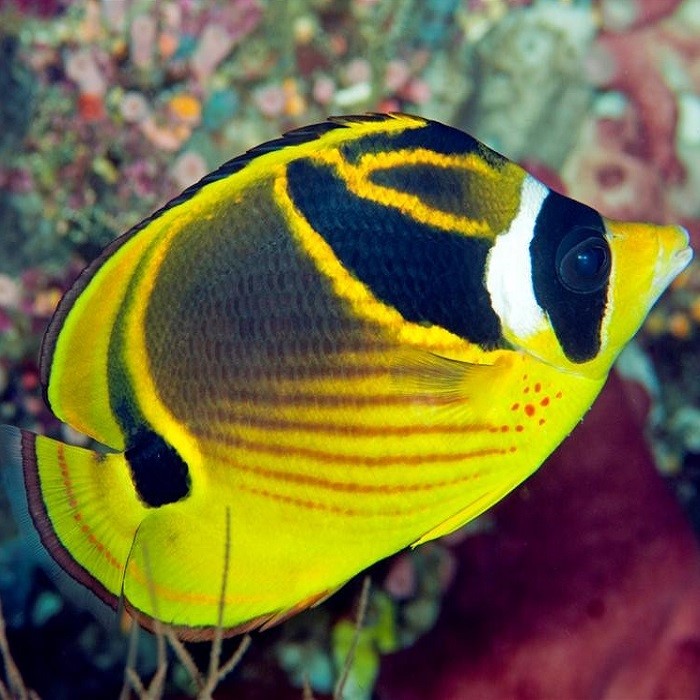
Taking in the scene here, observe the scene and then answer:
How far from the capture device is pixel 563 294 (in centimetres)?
118

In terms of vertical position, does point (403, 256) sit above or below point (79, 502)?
above

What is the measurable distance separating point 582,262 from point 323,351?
0.41m

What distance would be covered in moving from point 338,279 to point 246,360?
18 cm

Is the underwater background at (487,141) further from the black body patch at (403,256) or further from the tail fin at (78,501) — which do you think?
the black body patch at (403,256)

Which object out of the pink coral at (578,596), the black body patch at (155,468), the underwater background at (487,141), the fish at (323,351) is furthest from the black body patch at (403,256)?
the pink coral at (578,596)

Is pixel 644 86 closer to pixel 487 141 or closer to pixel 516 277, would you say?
pixel 487 141

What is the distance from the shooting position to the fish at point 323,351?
114cm

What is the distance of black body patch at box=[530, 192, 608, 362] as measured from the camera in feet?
3.86

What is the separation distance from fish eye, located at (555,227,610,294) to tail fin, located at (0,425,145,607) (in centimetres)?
72

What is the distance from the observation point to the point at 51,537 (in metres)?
1.18

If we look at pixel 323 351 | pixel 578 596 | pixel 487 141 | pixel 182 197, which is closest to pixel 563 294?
pixel 323 351

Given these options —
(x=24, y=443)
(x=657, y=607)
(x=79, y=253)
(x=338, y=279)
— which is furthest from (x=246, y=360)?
(x=79, y=253)

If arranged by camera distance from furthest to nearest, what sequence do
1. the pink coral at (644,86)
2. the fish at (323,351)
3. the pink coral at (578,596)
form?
the pink coral at (644,86) < the pink coral at (578,596) < the fish at (323,351)

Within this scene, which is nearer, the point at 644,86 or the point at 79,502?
the point at 79,502
